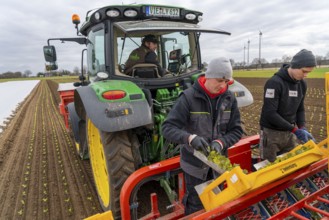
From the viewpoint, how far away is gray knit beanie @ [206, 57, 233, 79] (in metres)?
1.87

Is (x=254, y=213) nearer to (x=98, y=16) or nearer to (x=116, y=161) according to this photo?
(x=116, y=161)

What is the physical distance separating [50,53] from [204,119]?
120 inches

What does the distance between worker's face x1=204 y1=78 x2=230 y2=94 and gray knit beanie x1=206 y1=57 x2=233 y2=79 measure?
0.04 m

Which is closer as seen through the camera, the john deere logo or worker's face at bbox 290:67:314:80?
the john deere logo

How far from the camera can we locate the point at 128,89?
9.41 ft

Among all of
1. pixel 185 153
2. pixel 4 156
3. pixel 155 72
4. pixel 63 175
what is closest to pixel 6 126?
pixel 4 156

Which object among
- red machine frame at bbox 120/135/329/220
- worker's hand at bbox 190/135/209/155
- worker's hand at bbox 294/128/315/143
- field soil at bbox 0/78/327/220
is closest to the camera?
red machine frame at bbox 120/135/329/220

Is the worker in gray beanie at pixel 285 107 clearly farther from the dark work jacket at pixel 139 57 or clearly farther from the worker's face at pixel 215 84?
the dark work jacket at pixel 139 57

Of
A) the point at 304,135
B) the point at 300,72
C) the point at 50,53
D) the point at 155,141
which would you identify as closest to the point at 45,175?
the point at 50,53

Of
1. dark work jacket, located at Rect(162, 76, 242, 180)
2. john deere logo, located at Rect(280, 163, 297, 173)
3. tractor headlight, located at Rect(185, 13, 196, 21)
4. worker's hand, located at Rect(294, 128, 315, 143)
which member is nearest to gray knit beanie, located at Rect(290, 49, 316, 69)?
worker's hand, located at Rect(294, 128, 315, 143)

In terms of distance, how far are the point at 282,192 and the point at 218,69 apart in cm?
106

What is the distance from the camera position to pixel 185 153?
2.23 meters

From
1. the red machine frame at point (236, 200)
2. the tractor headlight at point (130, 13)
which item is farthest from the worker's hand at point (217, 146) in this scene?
the tractor headlight at point (130, 13)

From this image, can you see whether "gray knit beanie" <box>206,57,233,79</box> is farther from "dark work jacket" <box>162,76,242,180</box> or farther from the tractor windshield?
the tractor windshield
